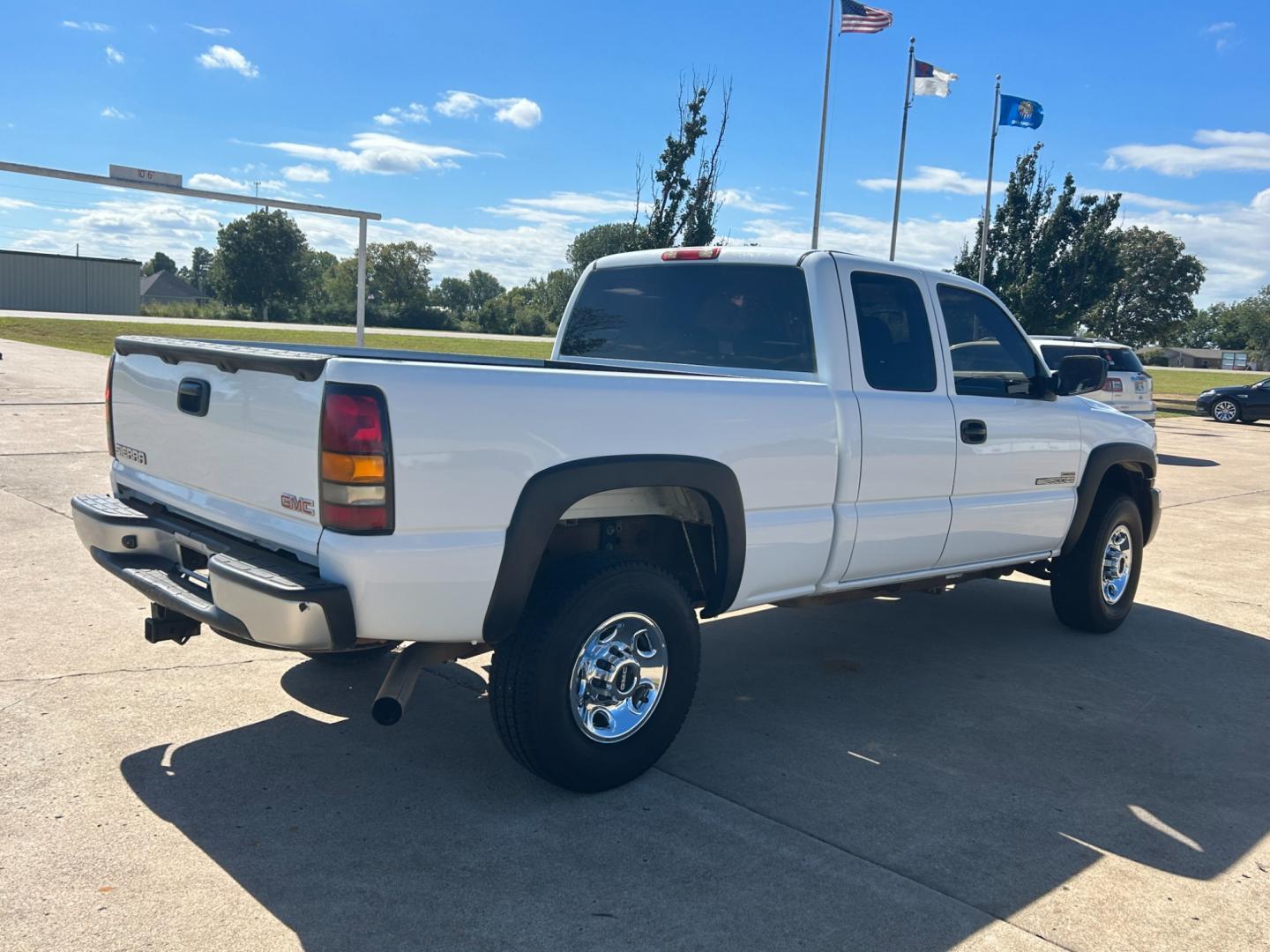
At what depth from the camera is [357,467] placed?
3189mm

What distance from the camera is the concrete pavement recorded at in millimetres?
3102

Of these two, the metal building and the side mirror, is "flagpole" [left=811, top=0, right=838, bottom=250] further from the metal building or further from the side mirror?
the metal building

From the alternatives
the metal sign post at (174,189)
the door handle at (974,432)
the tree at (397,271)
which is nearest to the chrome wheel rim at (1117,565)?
the door handle at (974,432)

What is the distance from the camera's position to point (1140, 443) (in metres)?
6.48

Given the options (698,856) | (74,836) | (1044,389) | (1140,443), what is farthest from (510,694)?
(1140,443)

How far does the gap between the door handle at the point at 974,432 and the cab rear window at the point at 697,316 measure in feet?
3.11

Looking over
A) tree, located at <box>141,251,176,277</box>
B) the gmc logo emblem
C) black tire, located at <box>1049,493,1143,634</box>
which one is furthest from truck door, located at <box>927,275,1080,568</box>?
tree, located at <box>141,251,176,277</box>

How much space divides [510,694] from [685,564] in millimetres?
1130

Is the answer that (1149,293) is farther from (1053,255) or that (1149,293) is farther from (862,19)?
(862,19)

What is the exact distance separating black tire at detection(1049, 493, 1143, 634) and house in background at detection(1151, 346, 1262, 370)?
109620 mm

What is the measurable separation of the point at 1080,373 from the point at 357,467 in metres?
3.90

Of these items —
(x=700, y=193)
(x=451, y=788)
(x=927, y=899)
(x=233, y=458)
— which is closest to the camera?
(x=927, y=899)

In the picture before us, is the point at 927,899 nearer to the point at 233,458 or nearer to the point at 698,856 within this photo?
the point at 698,856

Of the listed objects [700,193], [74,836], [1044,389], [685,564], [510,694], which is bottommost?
[74,836]
